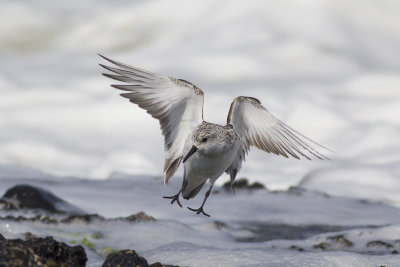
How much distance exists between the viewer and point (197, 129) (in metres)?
5.66

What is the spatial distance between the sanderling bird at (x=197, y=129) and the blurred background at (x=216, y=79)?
4.31m

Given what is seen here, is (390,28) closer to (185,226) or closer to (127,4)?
(127,4)

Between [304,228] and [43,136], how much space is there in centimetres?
600

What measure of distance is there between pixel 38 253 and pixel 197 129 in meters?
2.00

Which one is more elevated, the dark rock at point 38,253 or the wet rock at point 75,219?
the wet rock at point 75,219

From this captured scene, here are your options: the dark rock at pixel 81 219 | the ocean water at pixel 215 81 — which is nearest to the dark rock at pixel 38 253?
the dark rock at pixel 81 219

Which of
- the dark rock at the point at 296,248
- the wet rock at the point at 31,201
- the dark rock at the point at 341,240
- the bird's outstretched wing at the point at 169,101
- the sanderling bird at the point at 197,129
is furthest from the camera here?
the wet rock at the point at 31,201

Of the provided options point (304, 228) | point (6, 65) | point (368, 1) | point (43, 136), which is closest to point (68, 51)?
point (6, 65)

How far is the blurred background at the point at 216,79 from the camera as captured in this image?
12.1 meters

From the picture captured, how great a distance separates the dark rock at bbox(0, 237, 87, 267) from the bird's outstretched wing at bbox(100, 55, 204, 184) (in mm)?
1792

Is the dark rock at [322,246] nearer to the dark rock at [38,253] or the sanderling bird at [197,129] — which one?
the sanderling bird at [197,129]

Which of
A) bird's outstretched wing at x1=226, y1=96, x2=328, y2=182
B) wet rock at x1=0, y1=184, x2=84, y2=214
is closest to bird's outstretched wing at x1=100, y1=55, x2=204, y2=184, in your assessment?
bird's outstretched wing at x1=226, y1=96, x2=328, y2=182

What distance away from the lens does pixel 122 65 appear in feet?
18.3

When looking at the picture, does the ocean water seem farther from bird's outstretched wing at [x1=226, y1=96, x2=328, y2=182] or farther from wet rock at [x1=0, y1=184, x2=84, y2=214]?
bird's outstretched wing at [x1=226, y1=96, x2=328, y2=182]
